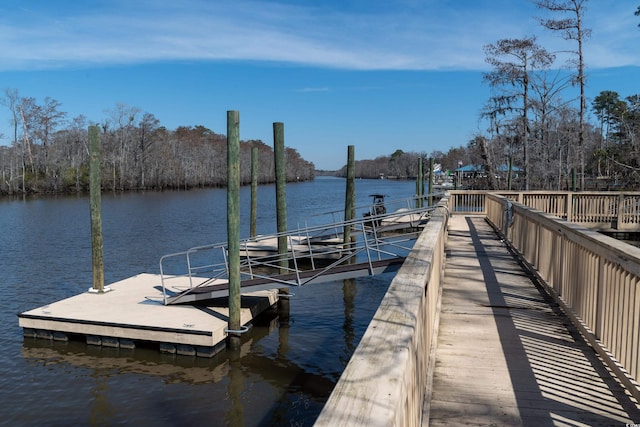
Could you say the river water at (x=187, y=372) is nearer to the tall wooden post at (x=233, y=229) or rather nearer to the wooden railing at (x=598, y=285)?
the tall wooden post at (x=233, y=229)

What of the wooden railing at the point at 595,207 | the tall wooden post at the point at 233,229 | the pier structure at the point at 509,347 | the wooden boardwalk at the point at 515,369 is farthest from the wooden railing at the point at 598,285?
the wooden railing at the point at 595,207

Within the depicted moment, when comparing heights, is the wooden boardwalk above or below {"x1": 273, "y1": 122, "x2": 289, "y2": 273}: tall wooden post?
below

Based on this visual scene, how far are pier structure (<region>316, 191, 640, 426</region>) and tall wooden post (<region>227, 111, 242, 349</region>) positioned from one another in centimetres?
430

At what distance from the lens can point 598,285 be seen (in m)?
4.16

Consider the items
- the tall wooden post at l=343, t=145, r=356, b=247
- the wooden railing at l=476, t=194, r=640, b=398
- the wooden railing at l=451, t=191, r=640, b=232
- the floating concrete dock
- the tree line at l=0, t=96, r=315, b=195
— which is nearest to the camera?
the wooden railing at l=476, t=194, r=640, b=398

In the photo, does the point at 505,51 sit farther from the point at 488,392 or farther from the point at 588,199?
the point at 488,392

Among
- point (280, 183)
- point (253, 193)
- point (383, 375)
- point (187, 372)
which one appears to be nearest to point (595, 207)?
point (280, 183)

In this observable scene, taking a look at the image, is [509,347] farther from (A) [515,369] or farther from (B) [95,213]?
(B) [95,213]

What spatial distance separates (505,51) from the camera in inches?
1206

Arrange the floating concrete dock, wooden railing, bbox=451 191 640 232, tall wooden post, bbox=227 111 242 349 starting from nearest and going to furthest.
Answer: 1. the floating concrete dock
2. tall wooden post, bbox=227 111 242 349
3. wooden railing, bbox=451 191 640 232

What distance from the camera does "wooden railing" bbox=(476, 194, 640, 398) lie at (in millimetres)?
3388

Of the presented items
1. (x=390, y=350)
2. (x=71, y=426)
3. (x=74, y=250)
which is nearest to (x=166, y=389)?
(x=71, y=426)

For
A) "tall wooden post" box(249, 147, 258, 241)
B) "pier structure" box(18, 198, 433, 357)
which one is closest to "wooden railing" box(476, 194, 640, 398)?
"pier structure" box(18, 198, 433, 357)

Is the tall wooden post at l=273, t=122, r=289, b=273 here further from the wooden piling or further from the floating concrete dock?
the wooden piling
